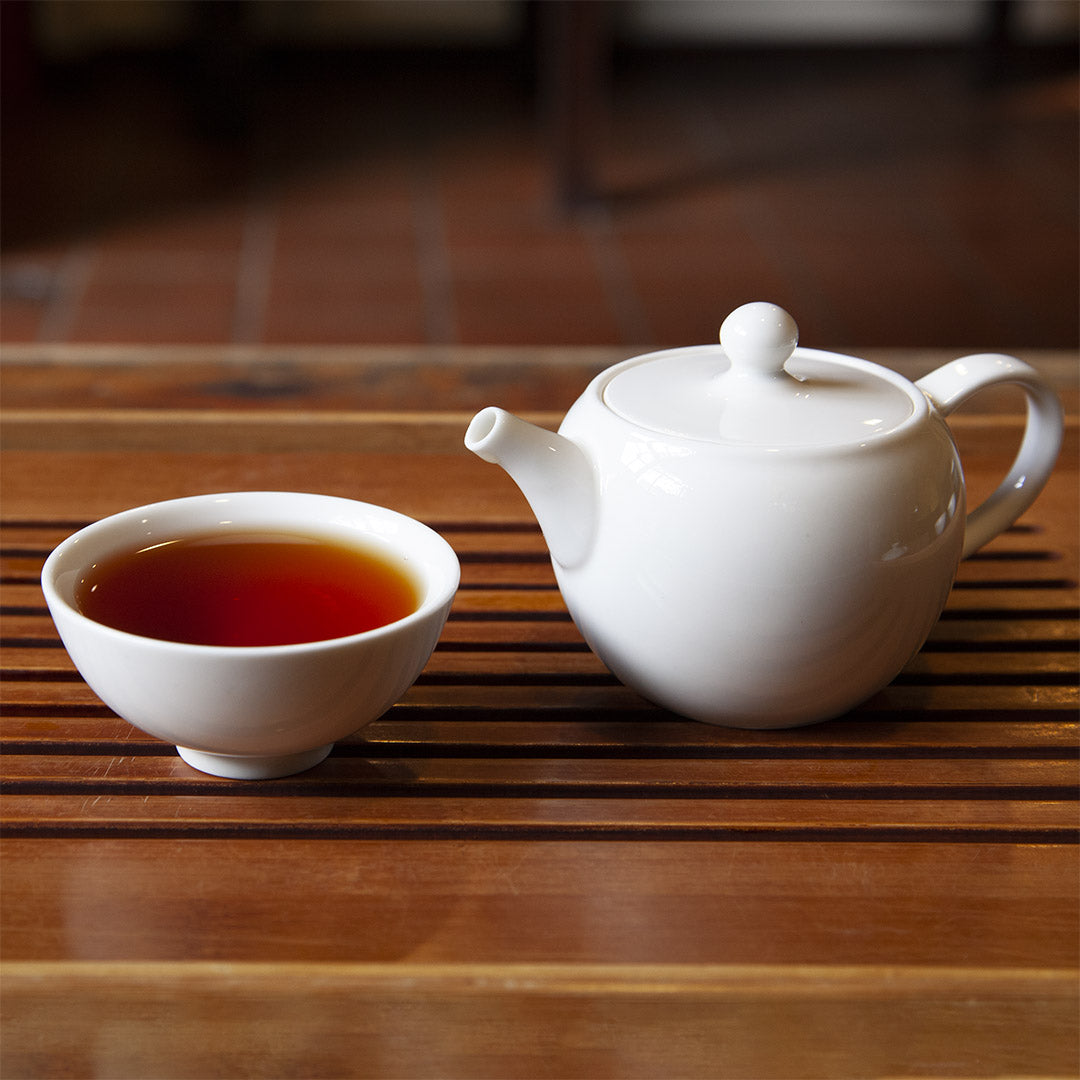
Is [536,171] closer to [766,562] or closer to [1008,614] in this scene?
[1008,614]

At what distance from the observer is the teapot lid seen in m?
0.50

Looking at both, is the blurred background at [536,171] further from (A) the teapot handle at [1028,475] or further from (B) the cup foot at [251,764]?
(B) the cup foot at [251,764]

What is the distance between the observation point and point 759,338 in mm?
512

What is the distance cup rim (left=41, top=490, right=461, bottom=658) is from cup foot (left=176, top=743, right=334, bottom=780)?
0.14 feet

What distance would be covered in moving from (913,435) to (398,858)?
23 centimetres

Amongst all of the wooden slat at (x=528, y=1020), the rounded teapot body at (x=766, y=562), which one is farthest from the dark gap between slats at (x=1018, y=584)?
the wooden slat at (x=528, y=1020)

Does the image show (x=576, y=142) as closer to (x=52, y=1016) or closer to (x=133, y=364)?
(x=133, y=364)

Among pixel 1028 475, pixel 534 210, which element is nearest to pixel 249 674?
pixel 1028 475

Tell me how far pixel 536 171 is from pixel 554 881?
2.58m

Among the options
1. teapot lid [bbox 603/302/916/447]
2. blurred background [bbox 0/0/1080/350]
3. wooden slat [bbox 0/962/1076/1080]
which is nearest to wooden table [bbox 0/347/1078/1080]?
wooden slat [bbox 0/962/1076/1080]

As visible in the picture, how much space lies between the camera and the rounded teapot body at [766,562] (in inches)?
19.2

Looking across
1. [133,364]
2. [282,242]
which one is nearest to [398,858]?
[133,364]

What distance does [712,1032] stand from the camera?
1.39 ft

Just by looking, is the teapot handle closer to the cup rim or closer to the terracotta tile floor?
the cup rim
